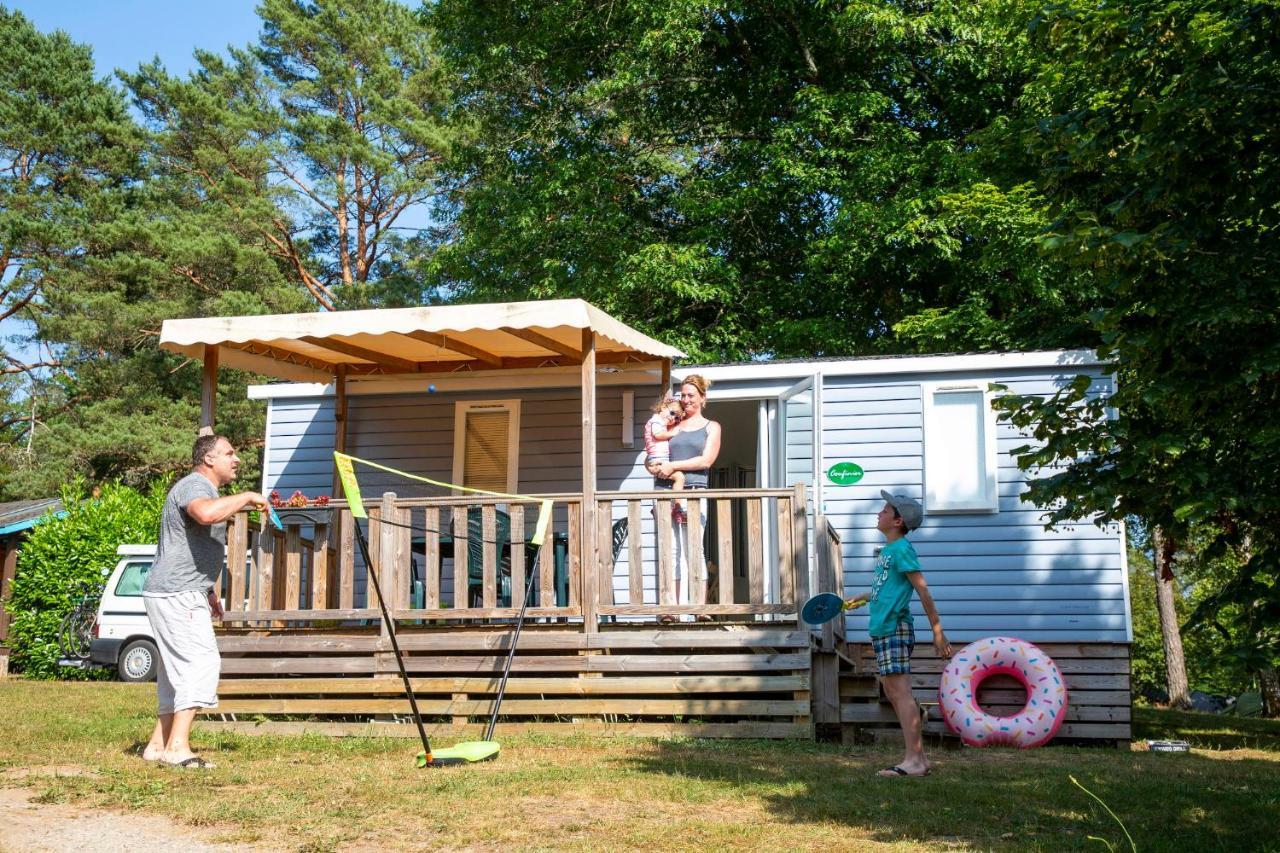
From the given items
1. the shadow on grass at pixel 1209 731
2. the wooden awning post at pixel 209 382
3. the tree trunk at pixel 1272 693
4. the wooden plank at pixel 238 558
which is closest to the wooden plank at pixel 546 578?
the wooden plank at pixel 238 558

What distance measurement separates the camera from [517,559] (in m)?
8.03

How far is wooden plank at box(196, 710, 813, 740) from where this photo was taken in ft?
24.6

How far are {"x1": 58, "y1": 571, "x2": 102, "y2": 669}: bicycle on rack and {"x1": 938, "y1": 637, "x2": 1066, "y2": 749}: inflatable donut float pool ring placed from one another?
1085 cm

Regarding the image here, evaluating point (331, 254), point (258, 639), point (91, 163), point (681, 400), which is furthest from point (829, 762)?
point (91, 163)

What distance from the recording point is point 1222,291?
5086 mm

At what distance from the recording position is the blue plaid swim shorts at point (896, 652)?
6047mm

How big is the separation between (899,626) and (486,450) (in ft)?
18.6

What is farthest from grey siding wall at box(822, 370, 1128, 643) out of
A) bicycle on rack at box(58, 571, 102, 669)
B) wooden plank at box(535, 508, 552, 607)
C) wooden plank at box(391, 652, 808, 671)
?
bicycle on rack at box(58, 571, 102, 669)

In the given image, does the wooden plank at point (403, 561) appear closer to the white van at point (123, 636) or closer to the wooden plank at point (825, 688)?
the wooden plank at point (825, 688)

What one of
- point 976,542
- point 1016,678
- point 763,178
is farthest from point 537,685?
point 763,178

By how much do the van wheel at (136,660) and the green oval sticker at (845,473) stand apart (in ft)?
28.5

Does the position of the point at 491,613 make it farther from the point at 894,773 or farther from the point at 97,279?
the point at 97,279

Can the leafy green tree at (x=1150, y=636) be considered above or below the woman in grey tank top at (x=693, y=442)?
below

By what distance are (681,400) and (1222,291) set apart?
4182mm
